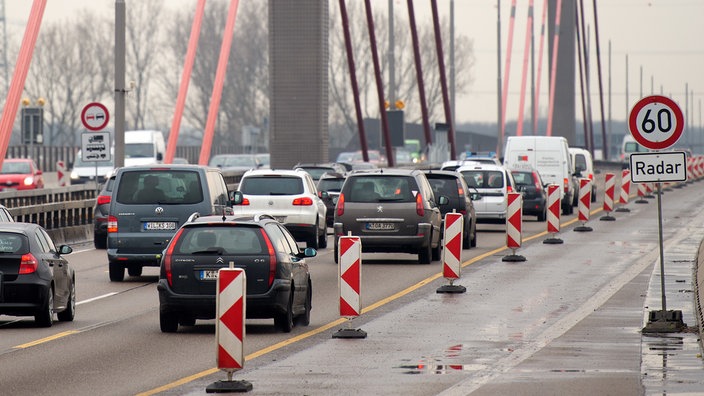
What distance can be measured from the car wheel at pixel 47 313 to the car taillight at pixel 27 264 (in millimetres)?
305

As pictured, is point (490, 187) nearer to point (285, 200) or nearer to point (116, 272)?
point (285, 200)

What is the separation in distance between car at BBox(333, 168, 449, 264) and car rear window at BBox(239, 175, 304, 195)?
385 centimetres

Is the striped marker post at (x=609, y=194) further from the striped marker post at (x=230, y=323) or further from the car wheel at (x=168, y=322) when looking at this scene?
the striped marker post at (x=230, y=323)

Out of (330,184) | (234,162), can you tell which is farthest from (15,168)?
(330,184)

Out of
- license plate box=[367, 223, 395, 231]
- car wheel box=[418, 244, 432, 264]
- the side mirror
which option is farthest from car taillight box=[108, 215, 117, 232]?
car wheel box=[418, 244, 432, 264]

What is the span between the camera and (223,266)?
17797mm

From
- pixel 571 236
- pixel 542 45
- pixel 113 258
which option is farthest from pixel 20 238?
pixel 542 45

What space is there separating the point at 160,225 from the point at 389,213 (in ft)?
16.3

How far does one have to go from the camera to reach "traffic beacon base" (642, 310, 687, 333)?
17406mm

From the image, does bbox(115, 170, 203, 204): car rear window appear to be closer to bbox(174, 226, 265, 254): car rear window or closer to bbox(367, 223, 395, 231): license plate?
bbox(367, 223, 395, 231): license plate

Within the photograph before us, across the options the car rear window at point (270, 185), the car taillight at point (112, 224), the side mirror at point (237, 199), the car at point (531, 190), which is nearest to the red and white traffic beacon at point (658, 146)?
the car taillight at point (112, 224)

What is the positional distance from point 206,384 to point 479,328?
5.36 m

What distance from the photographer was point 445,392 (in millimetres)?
12922

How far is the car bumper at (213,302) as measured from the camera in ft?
57.8
